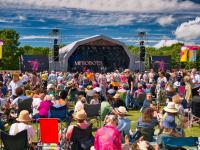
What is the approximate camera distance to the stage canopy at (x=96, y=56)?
4222 cm

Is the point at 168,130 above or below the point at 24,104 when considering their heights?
below

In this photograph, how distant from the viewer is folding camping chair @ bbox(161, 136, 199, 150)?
240 inches

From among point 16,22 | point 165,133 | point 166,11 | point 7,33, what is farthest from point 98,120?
point 7,33

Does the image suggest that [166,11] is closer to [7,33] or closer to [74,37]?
[74,37]

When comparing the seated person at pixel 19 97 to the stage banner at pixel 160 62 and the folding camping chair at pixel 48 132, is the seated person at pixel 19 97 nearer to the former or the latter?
the folding camping chair at pixel 48 132

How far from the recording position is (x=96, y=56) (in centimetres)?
4325

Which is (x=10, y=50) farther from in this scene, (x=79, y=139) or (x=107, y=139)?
(x=107, y=139)

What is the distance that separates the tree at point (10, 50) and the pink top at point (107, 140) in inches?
2141

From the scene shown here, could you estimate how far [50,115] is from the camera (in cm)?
962

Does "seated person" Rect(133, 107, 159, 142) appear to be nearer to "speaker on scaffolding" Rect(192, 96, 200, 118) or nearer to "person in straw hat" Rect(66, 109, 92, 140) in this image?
"person in straw hat" Rect(66, 109, 92, 140)

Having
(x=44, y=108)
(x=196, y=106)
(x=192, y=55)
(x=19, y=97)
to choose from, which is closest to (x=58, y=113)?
(x=44, y=108)

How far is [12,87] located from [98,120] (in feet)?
9.45

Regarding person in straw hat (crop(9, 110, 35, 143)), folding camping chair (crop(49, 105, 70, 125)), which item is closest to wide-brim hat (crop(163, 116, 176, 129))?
person in straw hat (crop(9, 110, 35, 143))

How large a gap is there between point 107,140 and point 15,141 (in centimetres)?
159
